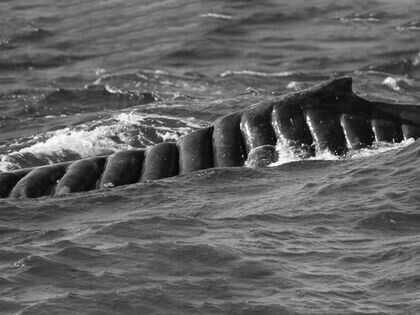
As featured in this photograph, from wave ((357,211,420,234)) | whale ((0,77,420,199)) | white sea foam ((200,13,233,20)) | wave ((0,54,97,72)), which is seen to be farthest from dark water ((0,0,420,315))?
white sea foam ((200,13,233,20))

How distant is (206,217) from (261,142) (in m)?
2.96

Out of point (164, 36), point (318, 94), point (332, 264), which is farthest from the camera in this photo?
point (164, 36)

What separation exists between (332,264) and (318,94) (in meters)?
4.89

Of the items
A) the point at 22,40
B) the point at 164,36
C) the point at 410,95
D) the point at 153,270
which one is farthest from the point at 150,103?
the point at 153,270

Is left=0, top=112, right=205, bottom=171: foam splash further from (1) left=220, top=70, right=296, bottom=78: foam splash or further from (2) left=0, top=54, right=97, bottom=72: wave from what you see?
(2) left=0, top=54, right=97, bottom=72: wave

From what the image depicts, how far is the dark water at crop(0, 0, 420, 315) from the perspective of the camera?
10977 millimetres

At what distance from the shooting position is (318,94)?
53.1ft

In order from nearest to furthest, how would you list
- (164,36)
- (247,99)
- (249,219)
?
(249,219)
(247,99)
(164,36)

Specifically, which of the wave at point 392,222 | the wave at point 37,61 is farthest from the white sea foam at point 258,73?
the wave at point 392,222

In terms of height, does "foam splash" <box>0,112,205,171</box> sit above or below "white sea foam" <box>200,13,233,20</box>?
above

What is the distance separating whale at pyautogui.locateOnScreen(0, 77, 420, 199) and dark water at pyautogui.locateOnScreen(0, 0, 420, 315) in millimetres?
397

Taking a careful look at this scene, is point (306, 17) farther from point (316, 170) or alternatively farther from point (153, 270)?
point (153, 270)

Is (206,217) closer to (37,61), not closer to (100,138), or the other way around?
(100,138)

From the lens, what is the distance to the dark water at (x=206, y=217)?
10977 millimetres
